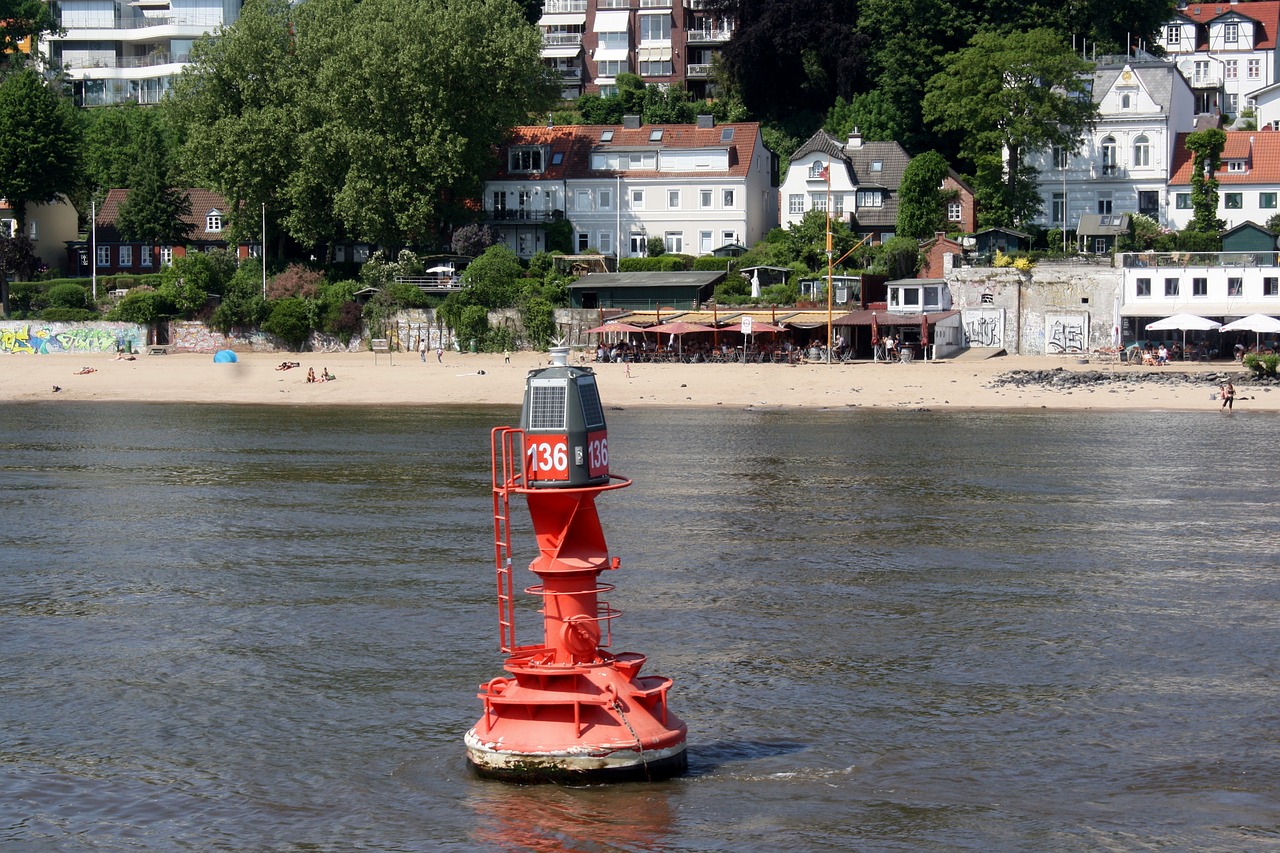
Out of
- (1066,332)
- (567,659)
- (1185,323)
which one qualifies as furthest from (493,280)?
(567,659)

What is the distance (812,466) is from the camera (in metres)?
39.3

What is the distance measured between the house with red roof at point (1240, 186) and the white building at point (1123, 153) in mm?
615

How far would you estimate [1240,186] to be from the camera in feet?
252

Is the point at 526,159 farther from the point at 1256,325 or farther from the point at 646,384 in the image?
the point at 1256,325

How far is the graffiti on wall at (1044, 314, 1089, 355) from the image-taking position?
220 ft

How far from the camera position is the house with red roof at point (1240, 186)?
7638 centimetres

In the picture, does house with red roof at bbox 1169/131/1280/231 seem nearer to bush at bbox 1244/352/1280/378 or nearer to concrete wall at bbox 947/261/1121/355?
concrete wall at bbox 947/261/1121/355

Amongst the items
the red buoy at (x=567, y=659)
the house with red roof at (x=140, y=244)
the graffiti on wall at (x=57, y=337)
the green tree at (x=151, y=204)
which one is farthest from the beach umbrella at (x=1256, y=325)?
the green tree at (x=151, y=204)

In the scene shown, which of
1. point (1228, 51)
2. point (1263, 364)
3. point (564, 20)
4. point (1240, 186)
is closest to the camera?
point (1263, 364)

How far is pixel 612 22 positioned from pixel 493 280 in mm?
39749

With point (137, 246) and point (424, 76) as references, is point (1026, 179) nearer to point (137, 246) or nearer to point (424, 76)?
point (424, 76)

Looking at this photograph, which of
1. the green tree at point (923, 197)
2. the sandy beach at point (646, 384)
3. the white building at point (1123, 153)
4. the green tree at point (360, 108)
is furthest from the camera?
the white building at point (1123, 153)

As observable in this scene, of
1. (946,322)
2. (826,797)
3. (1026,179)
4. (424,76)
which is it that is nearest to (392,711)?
(826,797)

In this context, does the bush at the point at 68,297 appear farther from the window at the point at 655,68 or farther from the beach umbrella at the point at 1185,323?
the beach umbrella at the point at 1185,323
